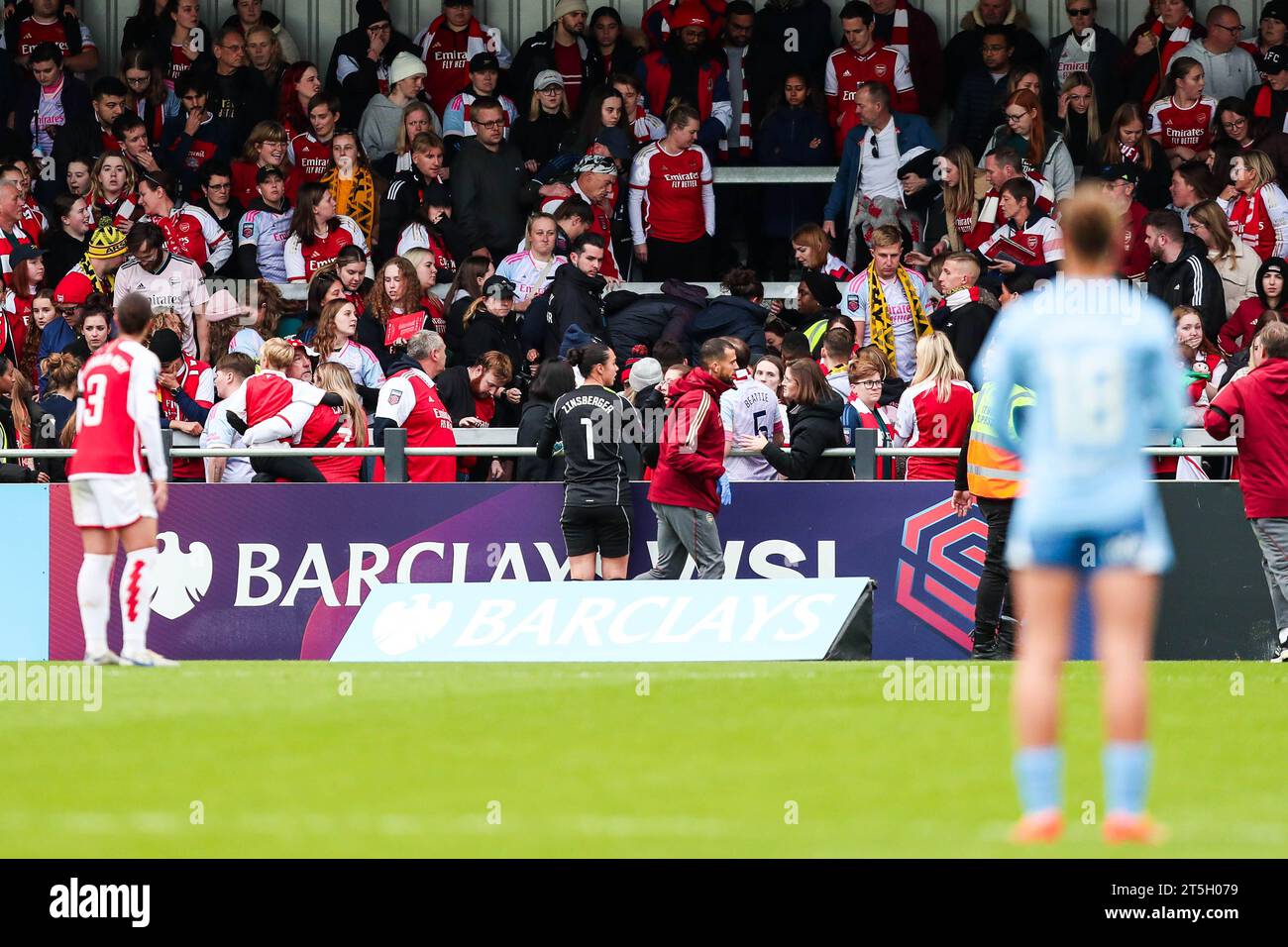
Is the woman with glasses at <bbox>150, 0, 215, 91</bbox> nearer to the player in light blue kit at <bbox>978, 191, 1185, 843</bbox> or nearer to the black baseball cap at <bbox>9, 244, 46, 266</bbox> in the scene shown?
the black baseball cap at <bbox>9, 244, 46, 266</bbox>

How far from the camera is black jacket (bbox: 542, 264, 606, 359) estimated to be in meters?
16.0

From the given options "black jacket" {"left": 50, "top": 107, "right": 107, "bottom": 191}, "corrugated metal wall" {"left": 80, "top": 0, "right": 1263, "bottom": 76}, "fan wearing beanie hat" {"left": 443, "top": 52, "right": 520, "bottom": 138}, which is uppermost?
"corrugated metal wall" {"left": 80, "top": 0, "right": 1263, "bottom": 76}

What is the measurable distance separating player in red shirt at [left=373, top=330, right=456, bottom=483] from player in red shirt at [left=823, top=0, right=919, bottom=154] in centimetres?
629

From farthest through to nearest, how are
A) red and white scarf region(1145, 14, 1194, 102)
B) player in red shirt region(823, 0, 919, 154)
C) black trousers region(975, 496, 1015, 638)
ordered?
player in red shirt region(823, 0, 919, 154) < red and white scarf region(1145, 14, 1194, 102) < black trousers region(975, 496, 1015, 638)

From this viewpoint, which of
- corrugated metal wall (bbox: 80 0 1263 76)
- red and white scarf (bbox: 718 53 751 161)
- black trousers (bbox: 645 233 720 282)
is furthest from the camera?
corrugated metal wall (bbox: 80 0 1263 76)

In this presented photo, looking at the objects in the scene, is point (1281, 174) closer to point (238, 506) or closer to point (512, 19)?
point (512, 19)

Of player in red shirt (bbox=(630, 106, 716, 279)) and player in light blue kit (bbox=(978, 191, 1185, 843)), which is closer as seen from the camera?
player in light blue kit (bbox=(978, 191, 1185, 843))

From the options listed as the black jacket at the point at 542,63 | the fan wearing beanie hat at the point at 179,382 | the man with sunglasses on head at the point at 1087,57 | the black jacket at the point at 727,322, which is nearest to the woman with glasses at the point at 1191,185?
the man with sunglasses on head at the point at 1087,57

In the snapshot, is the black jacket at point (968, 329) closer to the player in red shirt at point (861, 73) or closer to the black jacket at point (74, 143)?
the player in red shirt at point (861, 73)

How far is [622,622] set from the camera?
12.2 meters

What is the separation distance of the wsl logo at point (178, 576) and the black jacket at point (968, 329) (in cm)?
603

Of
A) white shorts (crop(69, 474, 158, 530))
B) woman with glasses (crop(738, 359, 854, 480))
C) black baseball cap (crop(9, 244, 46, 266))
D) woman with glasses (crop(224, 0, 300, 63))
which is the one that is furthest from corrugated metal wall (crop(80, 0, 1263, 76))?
white shorts (crop(69, 474, 158, 530))

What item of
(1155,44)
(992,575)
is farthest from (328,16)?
(992,575)

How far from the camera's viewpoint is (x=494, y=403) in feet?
51.4
